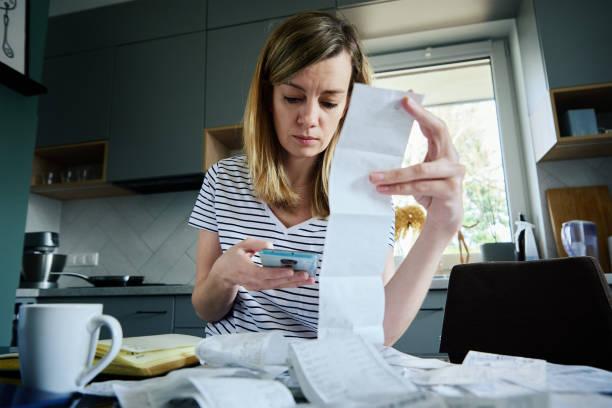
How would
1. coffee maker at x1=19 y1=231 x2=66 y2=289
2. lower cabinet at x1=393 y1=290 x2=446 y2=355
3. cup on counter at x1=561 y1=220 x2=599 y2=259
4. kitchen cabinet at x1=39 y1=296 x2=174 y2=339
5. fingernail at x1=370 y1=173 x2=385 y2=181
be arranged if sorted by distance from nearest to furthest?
1. fingernail at x1=370 y1=173 x2=385 y2=181
2. lower cabinet at x1=393 y1=290 x2=446 y2=355
3. cup on counter at x1=561 y1=220 x2=599 y2=259
4. kitchen cabinet at x1=39 y1=296 x2=174 y2=339
5. coffee maker at x1=19 y1=231 x2=66 y2=289

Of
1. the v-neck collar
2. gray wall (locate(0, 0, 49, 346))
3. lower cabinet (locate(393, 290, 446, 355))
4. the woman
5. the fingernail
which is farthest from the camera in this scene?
lower cabinet (locate(393, 290, 446, 355))

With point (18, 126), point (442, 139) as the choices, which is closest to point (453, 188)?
point (442, 139)

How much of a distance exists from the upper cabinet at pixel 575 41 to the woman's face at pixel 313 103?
1.45 m

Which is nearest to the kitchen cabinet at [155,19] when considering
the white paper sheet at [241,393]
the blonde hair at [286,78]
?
the blonde hair at [286,78]

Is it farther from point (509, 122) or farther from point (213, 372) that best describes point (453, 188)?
point (509, 122)

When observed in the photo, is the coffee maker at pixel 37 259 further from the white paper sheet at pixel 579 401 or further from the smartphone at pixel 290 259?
the white paper sheet at pixel 579 401

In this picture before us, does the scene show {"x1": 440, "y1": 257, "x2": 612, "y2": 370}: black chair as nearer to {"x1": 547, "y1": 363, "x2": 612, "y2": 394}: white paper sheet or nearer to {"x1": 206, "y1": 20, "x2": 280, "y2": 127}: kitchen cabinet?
{"x1": 547, "y1": 363, "x2": 612, "y2": 394}: white paper sheet

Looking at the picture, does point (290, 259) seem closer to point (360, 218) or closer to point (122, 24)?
point (360, 218)

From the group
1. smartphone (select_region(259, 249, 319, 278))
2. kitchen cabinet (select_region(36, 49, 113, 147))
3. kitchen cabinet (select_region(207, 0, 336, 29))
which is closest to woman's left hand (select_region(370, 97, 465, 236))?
smartphone (select_region(259, 249, 319, 278))

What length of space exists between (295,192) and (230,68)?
152 centimetres

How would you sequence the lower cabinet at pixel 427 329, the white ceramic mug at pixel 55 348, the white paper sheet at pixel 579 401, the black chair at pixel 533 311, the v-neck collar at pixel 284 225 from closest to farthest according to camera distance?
the white paper sheet at pixel 579 401
the white ceramic mug at pixel 55 348
the black chair at pixel 533 311
the v-neck collar at pixel 284 225
the lower cabinet at pixel 427 329

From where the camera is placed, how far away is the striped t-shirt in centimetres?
92

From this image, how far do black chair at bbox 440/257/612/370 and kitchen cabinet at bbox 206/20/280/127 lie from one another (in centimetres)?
158

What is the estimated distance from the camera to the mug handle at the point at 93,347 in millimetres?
447
